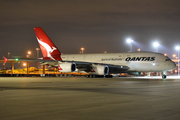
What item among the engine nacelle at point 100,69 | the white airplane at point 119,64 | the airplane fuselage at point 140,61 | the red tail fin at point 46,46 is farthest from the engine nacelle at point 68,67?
the red tail fin at point 46,46

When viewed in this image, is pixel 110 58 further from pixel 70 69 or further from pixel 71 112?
pixel 71 112

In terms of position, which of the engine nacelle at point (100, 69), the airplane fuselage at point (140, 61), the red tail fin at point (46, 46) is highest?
the red tail fin at point (46, 46)

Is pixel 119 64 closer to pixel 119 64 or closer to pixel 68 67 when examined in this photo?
pixel 119 64

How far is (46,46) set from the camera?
53812 mm

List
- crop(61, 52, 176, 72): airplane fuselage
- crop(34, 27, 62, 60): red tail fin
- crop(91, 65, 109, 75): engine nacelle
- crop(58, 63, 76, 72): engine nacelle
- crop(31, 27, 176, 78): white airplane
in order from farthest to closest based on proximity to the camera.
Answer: crop(34, 27, 62, 60): red tail fin < crop(58, 63, 76, 72): engine nacelle < crop(91, 65, 109, 75): engine nacelle < crop(31, 27, 176, 78): white airplane < crop(61, 52, 176, 72): airplane fuselage

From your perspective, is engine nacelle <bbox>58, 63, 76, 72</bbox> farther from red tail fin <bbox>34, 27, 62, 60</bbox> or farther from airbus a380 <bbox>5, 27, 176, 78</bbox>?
red tail fin <bbox>34, 27, 62, 60</bbox>

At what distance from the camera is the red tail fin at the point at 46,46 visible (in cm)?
5334

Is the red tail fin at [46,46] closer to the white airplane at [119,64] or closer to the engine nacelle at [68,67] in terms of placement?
the white airplane at [119,64]

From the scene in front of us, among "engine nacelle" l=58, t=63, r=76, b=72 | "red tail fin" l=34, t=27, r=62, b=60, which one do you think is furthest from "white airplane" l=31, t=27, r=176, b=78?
"red tail fin" l=34, t=27, r=62, b=60

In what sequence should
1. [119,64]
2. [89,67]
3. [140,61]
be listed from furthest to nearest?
[119,64] → [89,67] → [140,61]

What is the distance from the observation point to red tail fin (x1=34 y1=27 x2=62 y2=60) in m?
53.3

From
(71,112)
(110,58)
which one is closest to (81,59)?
(110,58)

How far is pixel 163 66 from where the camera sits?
143 ft

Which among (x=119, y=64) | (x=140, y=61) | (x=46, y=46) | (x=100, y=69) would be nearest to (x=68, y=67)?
(x=100, y=69)
